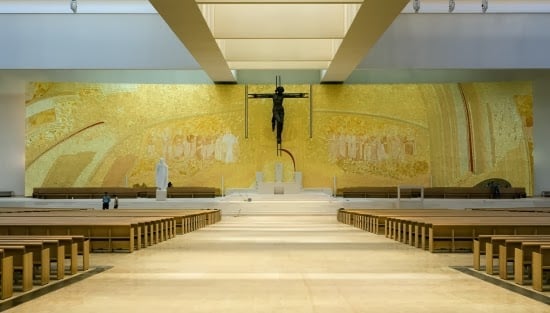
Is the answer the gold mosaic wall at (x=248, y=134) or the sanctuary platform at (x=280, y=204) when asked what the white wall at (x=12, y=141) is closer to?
the gold mosaic wall at (x=248, y=134)

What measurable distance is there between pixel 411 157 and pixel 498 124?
4046 mm

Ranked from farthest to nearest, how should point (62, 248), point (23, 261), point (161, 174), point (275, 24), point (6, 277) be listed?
point (161, 174)
point (275, 24)
point (62, 248)
point (23, 261)
point (6, 277)

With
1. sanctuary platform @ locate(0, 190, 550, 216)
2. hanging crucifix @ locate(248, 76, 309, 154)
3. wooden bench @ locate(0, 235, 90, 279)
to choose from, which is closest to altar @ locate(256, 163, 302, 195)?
sanctuary platform @ locate(0, 190, 550, 216)

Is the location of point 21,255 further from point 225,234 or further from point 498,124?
point 498,124

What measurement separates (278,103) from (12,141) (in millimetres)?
12173

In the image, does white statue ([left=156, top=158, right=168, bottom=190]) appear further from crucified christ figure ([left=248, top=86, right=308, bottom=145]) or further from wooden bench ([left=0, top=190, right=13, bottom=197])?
wooden bench ([left=0, top=190, right=13, bottom=197])

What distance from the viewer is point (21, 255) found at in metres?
7.04

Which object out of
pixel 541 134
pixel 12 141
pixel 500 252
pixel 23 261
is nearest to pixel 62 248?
pixel 23 261

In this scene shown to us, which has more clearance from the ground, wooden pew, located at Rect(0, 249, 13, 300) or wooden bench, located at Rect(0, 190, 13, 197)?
wooden bench, located at Rect(0, 190, 13, 197)

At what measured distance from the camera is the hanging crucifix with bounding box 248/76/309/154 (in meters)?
31.5

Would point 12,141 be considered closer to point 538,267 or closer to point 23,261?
point 23,261

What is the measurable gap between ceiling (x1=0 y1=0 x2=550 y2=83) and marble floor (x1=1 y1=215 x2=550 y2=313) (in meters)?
8.98

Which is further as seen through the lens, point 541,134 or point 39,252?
point 541,134

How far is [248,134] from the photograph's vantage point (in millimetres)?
34156
